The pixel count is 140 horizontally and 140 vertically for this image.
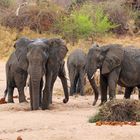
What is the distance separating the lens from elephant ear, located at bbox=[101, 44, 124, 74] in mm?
15625

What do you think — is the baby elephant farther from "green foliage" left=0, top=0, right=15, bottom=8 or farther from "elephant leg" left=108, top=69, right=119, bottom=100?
"green foliage" left=0, top=0, right=15, bottom=8

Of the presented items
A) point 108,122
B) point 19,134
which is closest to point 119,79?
point 108,122

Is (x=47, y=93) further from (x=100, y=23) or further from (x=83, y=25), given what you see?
(x=100, y=23)

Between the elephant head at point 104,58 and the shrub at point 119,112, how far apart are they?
3517mm

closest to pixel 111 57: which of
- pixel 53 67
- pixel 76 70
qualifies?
pixel 53 67

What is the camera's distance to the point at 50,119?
492 inches

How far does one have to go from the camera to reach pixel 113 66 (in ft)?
51.8

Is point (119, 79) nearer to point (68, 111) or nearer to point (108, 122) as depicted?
point (68, 111)

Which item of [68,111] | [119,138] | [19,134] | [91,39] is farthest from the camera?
[91,39]

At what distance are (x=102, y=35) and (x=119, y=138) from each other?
2559 cm

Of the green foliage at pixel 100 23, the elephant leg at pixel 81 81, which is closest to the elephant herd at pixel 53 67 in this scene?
the elephant leg at pixel 81 81

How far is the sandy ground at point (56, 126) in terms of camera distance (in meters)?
9.86

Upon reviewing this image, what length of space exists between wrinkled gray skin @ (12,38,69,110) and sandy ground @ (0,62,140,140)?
0.38 m

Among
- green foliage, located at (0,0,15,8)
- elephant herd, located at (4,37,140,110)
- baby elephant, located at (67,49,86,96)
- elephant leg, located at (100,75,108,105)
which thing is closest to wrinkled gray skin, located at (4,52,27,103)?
elephant herd, located at (4,37,140,110)
